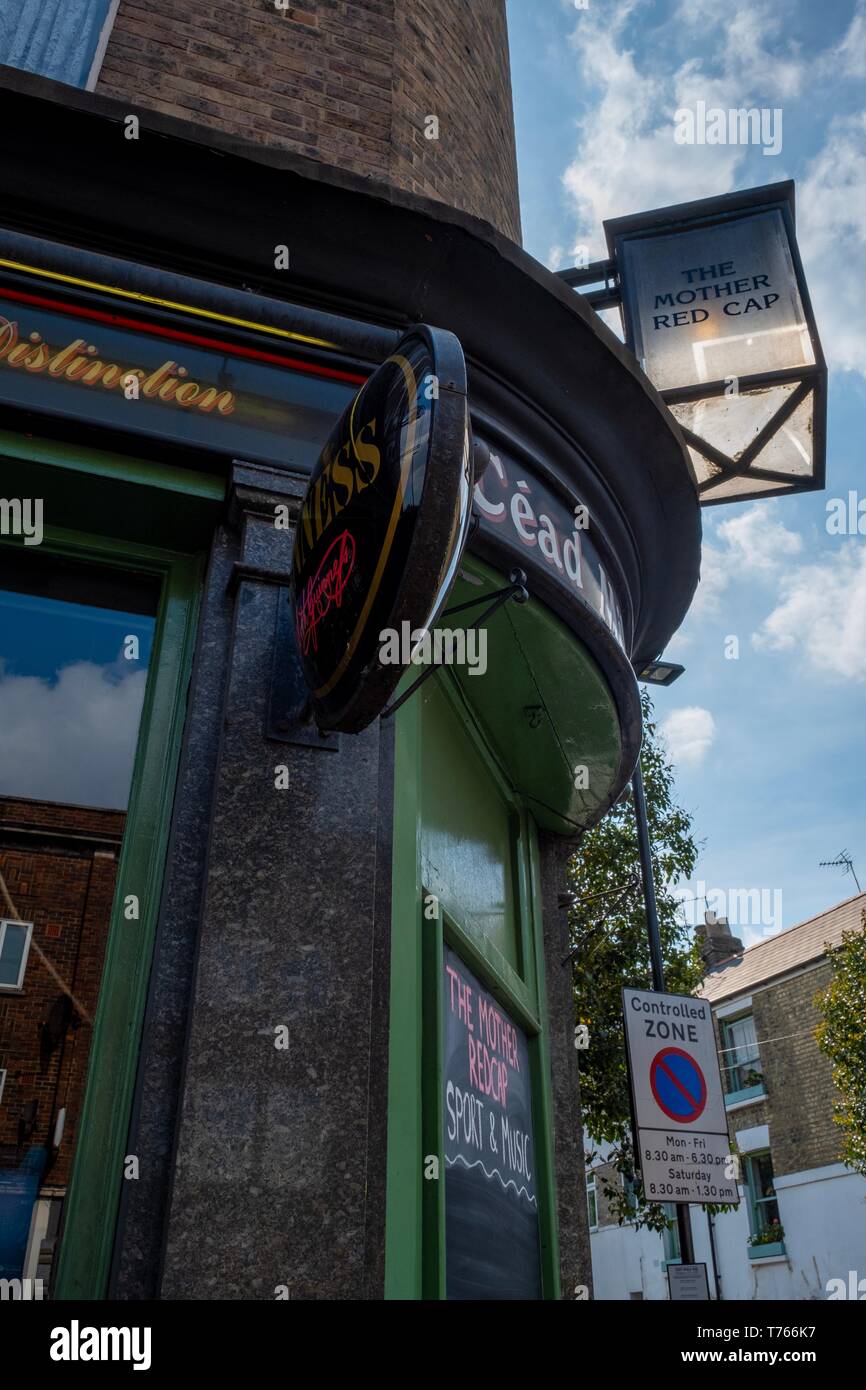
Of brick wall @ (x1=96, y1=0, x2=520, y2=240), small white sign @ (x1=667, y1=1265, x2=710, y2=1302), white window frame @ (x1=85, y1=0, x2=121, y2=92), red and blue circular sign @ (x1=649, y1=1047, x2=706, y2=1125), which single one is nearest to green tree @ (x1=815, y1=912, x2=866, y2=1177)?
small white sign @ (x1=667, y1=1265, x2=710, y2=1302)

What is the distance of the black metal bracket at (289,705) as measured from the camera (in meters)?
3.87

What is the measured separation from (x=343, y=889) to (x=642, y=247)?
5.96 meters

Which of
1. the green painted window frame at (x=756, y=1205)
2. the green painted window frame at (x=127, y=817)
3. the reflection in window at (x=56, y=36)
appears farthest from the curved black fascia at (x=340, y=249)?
the green painted window frame at (x=756, y=1205)

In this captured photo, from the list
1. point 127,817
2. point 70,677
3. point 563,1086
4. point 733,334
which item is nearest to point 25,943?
point 127,817

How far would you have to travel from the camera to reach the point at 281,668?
13.0 ft

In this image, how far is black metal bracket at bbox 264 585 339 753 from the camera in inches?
152

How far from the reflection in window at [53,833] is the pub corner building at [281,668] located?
0.01 meters

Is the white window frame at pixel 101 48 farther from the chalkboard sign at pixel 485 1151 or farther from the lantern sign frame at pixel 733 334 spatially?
the chalkboard sign at pixel 485 1151

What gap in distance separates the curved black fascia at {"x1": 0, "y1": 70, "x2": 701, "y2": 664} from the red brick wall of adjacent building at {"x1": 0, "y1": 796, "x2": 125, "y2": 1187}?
2355 mm

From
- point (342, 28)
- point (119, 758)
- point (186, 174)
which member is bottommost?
point (119, 758)

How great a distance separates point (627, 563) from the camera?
590cm

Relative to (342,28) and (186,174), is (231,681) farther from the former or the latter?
(342,28)

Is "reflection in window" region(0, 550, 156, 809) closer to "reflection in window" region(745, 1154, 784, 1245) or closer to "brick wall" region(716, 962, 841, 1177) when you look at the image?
"brick wall" region(716, 962, 841, 1177)

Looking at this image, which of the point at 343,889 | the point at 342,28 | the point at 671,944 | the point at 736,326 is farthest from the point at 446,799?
the point at 671,944
